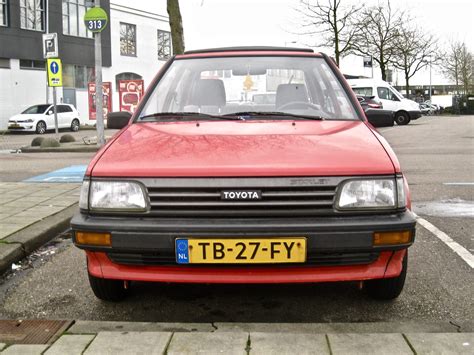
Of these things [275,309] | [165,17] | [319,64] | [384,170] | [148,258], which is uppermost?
[165,17]

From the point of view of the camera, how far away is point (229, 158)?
2.95 m

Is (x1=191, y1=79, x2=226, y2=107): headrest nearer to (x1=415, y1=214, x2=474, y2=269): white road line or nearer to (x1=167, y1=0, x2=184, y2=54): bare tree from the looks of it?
(x1=415, y1=214, x2=474, y2=269): white road line

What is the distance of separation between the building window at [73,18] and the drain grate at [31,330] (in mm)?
34408

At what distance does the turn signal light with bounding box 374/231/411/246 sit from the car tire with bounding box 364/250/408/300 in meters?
0.39

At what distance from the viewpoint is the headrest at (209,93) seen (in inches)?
163

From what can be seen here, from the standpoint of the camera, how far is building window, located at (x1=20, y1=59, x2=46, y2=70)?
104 ft

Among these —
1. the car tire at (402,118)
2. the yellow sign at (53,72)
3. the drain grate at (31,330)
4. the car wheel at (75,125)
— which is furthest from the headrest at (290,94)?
the car wheel at (75,125)

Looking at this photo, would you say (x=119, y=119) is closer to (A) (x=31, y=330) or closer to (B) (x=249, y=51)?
(B) (x=249, y=51)

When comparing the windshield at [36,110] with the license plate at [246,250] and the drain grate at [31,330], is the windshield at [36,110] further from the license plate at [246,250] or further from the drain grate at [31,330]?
the license plate at [246,250]

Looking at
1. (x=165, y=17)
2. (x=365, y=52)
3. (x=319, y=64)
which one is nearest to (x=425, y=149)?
(x=319, y=64)

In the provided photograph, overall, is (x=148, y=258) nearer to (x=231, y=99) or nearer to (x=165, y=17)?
(x=231, y=99)

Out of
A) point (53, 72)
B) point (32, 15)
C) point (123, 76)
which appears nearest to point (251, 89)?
point (53, 72)

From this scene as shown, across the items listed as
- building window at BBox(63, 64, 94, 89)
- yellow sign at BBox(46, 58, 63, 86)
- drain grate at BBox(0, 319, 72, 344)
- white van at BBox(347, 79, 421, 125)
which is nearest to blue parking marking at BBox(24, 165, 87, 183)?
drain grate at BBox(0, 319, 72, 344)

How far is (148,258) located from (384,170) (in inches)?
52.2
